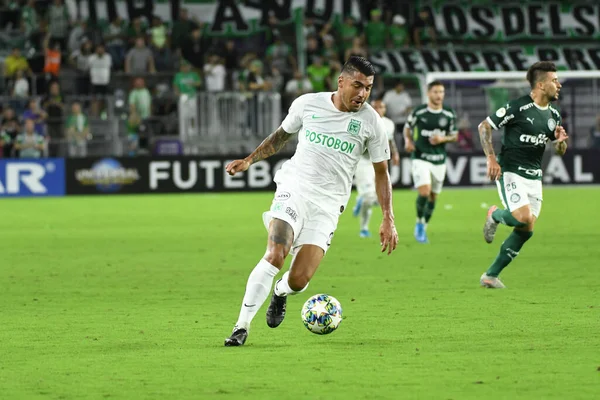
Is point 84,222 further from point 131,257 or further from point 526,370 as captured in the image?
point 526,370

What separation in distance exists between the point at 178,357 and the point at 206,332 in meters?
1.16

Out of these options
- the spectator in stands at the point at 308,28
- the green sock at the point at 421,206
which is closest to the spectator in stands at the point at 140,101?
the spectator in stands at the point at 308,28

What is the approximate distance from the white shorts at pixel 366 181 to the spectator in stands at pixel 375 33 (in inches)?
559

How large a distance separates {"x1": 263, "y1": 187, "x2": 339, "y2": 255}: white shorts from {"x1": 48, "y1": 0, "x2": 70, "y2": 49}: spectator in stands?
23783 millimetres

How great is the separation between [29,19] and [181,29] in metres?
3.98

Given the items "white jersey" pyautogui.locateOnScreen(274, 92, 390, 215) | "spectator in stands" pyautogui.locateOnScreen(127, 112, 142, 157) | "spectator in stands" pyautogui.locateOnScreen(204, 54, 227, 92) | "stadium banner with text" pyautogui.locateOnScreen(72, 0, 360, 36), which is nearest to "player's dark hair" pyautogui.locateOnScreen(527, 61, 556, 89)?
"white jersey" pyautogui.locateOnScreen(274, 92, 390, 215)

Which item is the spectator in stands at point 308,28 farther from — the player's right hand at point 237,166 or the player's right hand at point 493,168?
the player's right hand at point 237,166

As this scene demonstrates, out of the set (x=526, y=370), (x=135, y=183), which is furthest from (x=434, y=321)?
(x=135, y=183)

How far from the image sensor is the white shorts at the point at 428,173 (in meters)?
17.1

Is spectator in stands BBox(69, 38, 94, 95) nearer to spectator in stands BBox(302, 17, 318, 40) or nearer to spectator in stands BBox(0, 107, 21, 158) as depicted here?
spectator in stands BBox(0, 107, 21, 158)

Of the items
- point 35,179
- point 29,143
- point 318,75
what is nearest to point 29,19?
point 29,143

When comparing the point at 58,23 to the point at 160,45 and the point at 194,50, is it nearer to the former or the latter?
the point at 160,45

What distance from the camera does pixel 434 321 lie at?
363 inches

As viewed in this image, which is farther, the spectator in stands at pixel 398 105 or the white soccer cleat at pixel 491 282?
the spectator in stands at pixel 398 105
